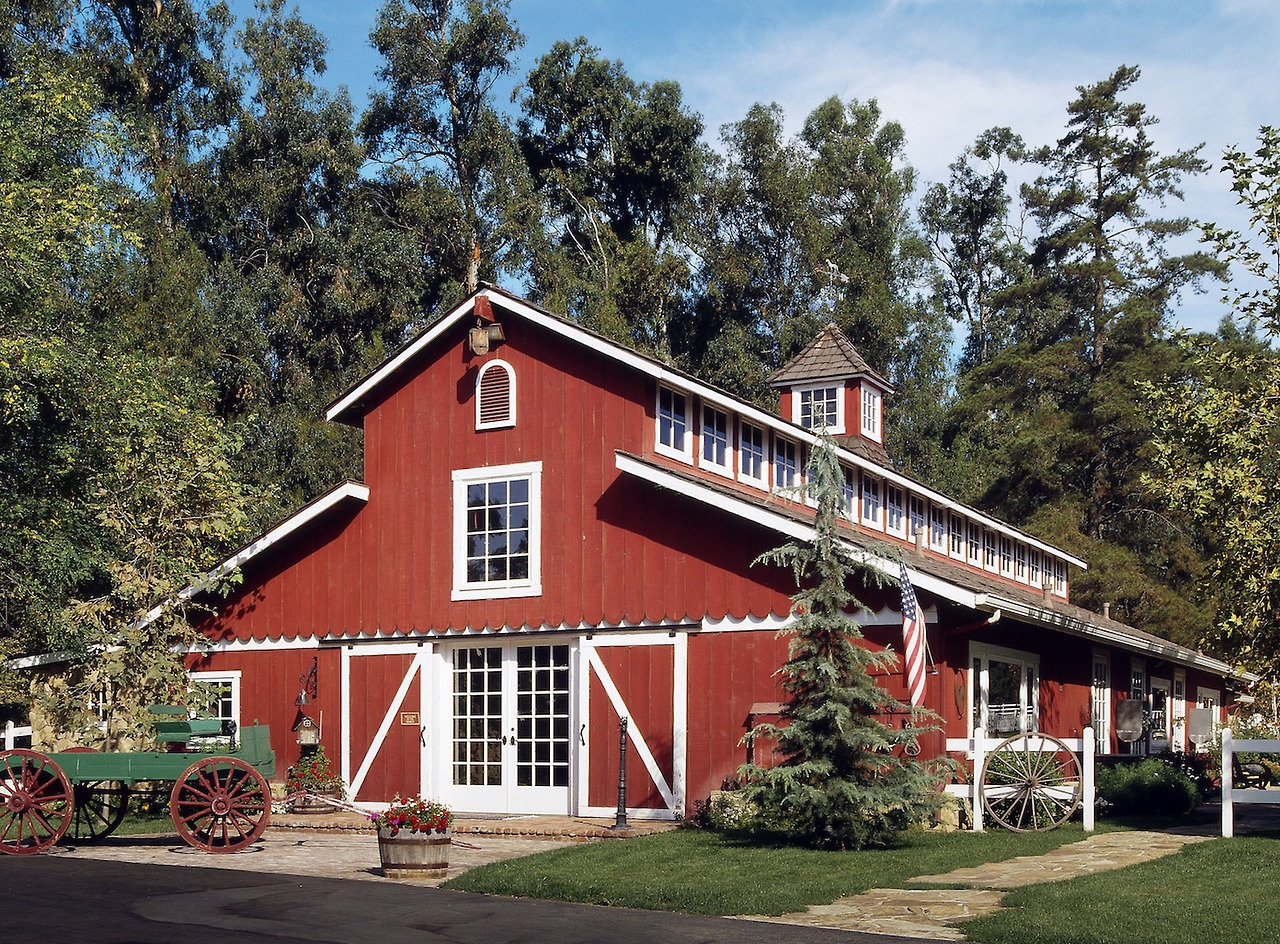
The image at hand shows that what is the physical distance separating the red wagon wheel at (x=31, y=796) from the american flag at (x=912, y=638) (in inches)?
361

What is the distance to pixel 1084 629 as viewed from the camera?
19266 millimetres

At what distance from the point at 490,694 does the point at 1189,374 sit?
1076 inches

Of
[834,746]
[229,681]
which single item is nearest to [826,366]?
[229,681]

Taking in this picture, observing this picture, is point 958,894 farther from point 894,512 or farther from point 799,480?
point 894,512

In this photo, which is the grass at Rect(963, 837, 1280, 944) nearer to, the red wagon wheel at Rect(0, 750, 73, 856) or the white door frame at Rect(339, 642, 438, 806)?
the red wagon wheel at Rect(0, 750, 73, 856)

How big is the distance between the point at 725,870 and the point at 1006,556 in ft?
68.4

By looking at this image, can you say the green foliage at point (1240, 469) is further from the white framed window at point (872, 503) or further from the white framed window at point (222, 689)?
the white framed window at point (222, 689)

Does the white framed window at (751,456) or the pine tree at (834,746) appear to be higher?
the white framed window at (751,456)

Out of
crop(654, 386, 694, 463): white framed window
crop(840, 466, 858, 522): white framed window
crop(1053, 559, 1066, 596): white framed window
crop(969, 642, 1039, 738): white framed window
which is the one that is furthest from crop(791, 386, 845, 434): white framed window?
crop(1053, 559, 1066, 596): white framed window

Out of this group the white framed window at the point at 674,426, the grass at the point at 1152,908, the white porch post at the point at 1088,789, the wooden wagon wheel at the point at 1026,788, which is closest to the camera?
the grass at the point at 1152,908

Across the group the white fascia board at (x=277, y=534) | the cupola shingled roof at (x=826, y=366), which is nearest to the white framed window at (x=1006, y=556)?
the cupola shingled roof at (x=826, y=366)

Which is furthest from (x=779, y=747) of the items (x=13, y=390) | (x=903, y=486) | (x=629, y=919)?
(x=13, y=390)

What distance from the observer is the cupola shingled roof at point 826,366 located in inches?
1185

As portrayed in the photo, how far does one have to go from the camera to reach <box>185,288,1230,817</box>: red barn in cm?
1862
